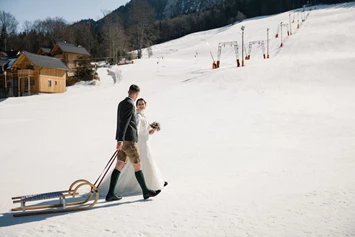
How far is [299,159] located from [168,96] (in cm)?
1400

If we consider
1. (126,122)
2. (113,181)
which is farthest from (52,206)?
(126,122)

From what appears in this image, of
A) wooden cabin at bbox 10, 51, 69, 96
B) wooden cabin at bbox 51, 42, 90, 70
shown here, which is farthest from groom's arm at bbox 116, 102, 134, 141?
wooden cabin at bbox 51, 42, 90, 70

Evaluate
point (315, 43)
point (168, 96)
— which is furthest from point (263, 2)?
point (168, 96)

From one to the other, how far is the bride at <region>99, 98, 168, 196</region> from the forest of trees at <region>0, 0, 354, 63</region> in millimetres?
55080

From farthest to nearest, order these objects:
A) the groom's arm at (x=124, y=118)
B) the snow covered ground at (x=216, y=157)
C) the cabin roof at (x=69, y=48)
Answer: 1. the cabin roof at (x=69, y=48)
2. the groom's arm at (x=124, y=118)
3. the snow covered ground at (x=216, y=157)

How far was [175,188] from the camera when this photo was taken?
5.91 m

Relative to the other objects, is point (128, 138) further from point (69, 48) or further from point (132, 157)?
point (69, 48)

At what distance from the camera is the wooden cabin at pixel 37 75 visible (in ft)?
116

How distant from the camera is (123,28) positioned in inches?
3777

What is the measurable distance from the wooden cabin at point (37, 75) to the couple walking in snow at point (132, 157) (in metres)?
33.8

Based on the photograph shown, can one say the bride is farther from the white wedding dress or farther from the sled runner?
the sled runner

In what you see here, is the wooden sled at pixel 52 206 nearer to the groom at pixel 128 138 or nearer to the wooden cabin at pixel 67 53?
the groom at pixel 128 138

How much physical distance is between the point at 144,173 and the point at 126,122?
1135mm

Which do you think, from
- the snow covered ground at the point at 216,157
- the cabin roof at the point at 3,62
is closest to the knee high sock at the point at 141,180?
the snow covered ground at the point at 216,157
